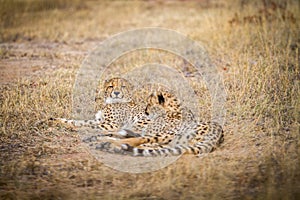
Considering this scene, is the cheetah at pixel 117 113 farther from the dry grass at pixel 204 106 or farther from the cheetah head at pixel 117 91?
the dry grass at pixel 204 106

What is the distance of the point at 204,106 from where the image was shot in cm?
608

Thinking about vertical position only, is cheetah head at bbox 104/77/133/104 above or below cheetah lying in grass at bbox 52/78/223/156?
above

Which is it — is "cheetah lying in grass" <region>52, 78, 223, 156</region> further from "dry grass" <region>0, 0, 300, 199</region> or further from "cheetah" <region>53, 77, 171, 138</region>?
"dry grass" <region>0, 0, 300, 199</region>

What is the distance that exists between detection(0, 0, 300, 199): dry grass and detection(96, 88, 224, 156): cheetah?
5.8 inches

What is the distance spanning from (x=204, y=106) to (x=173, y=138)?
1272 millimetres

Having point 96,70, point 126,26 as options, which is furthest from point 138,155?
point 126,26

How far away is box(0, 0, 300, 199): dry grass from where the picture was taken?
158 inches

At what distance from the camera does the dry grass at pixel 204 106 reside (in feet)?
13.2

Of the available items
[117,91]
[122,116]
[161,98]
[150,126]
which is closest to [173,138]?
[150,126]

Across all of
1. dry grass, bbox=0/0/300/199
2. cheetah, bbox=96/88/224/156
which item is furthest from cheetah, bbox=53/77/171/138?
dry grass, bbox=0/0/300/199

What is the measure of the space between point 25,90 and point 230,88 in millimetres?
Answer: 2942

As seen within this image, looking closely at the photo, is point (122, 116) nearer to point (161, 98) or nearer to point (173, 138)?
point (161, 98)

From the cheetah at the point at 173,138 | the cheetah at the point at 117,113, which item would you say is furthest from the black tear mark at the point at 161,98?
the cheetah at the point at 117,113

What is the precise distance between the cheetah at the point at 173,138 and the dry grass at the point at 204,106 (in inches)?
5.8
